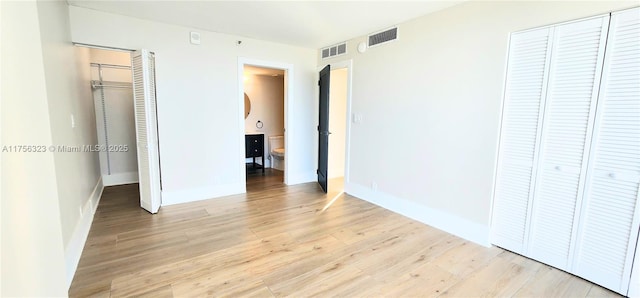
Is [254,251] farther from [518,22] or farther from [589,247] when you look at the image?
[518,22]

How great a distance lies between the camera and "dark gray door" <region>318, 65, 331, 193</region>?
13.6 ft

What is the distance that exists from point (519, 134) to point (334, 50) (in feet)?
8.99

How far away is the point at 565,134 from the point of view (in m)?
2.14

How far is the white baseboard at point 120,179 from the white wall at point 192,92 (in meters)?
1.58

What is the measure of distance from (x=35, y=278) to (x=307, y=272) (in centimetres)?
153

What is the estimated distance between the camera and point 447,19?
2775 mm

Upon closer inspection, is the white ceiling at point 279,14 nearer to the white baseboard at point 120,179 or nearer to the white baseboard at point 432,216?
the white baseboard at point 432,216

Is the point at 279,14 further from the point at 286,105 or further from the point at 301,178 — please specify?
the point at 301,178

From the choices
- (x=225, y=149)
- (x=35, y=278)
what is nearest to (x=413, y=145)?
(x=225, y=149)

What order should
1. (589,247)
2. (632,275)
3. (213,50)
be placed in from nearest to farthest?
(632,275)
(589,247)
(213,50)

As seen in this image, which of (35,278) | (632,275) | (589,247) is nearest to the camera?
(35,278)

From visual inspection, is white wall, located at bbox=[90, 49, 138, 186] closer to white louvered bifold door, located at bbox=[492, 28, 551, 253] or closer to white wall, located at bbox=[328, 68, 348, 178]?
white wall, located at bbox=[328, 68, 348, 178]

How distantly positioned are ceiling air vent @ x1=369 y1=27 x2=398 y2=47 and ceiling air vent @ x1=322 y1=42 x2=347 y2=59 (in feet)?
1.75

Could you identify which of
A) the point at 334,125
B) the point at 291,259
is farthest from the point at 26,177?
the point at 334,125
